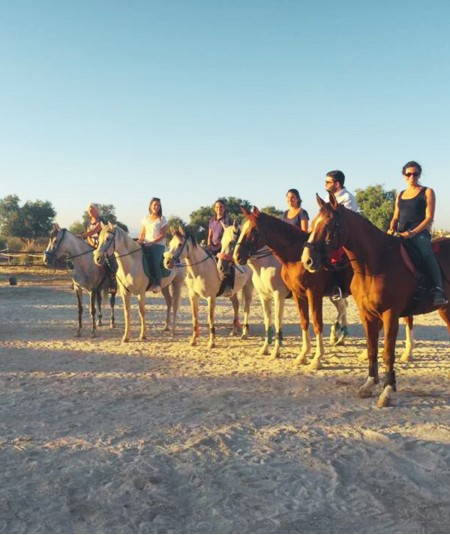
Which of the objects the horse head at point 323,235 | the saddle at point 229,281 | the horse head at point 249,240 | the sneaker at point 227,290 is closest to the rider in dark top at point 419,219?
the horse head at point 323,235

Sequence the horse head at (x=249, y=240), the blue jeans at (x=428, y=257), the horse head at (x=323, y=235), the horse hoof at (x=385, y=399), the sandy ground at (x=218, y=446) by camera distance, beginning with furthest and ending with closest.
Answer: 1. the horse head at (x=249, y=240)
2. the blue jeans at (x=428, y=257)
3. the horse hoof at (x=385, y=399)
4. the horse head at (x=323, y=235)
5. the sandy ground at (x=218, y=446)

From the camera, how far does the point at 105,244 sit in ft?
29.4

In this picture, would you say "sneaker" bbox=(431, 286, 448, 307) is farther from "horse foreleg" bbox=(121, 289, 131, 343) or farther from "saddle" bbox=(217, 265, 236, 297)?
"horse foreleg" bbox=(121, 289, 131, 343)

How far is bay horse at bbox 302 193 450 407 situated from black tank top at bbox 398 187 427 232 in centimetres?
36

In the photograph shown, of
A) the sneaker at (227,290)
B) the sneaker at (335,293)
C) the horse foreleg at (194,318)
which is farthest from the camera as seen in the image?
the sneaker at (227,290)

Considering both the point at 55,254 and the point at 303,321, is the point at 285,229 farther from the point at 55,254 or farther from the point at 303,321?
the point at 55,254

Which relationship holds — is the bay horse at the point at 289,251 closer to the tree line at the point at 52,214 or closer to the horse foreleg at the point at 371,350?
the horse foreleg at the point at 371,350

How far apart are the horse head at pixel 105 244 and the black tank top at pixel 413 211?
5.98 meters

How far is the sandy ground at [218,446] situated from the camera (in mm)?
3111

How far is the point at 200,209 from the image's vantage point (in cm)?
4138

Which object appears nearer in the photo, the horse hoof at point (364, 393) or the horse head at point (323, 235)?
the horse head at point (323, 235)

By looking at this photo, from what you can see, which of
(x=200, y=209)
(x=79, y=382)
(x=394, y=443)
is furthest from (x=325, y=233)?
(x=200, y=209)

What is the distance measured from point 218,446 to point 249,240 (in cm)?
358

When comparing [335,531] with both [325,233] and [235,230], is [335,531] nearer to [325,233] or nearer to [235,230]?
[325,233]
